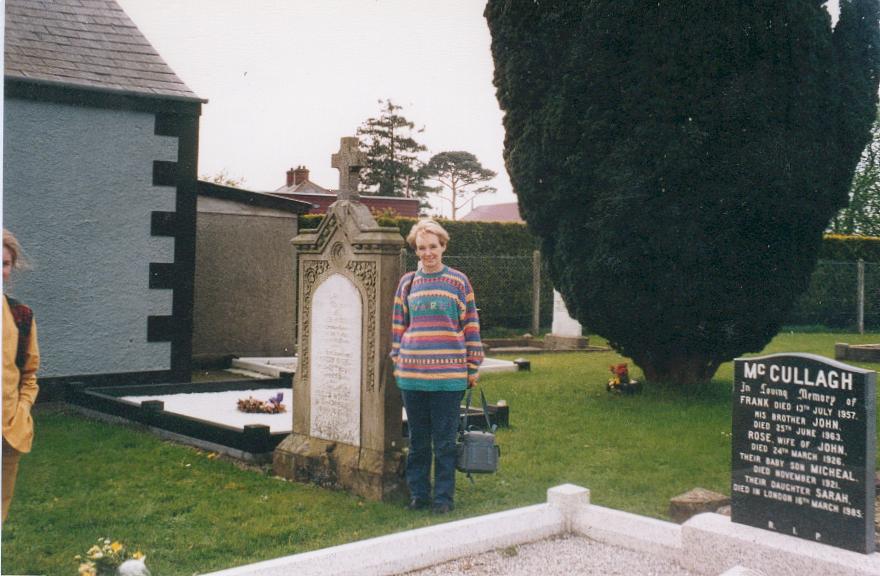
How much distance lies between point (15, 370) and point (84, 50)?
534cm

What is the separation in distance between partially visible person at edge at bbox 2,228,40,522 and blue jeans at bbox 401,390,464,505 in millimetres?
2257

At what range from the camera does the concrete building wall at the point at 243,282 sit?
463 inches

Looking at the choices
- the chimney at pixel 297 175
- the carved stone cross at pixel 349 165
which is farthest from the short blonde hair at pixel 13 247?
the chimney at pixel 297 175

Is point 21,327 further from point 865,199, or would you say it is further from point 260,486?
point 865,199

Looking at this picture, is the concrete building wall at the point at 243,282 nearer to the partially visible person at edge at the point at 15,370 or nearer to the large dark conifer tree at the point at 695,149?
the large dark conifer tree at the point at 695,149

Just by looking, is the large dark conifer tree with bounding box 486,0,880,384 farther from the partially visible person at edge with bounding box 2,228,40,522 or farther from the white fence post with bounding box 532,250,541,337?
the white fence post with bounding box 532,250,541,337

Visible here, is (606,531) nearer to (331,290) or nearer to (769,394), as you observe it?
(769,394)

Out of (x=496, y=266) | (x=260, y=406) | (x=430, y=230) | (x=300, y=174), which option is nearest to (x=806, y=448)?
(x=430, y=230)

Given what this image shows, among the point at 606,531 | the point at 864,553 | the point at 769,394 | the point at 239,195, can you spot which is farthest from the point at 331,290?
the point at 239,195

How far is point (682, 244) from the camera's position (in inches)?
320

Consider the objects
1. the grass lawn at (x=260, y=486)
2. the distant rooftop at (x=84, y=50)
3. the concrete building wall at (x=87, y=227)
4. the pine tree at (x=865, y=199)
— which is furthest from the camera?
the pine tree at (x=865, y=199)

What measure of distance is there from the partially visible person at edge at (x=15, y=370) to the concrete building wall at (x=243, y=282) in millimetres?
8375

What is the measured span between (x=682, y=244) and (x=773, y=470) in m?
4.22

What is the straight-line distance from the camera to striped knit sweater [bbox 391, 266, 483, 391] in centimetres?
498
